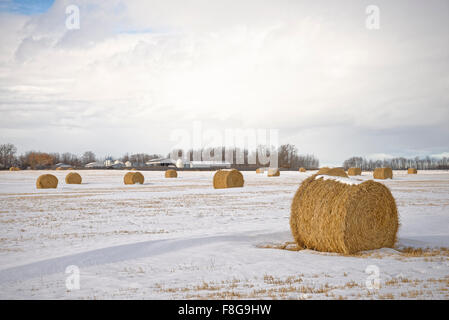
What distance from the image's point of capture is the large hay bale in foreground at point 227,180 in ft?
108

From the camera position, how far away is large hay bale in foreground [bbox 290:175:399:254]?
9.42 meters

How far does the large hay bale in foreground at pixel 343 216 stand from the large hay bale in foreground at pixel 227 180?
2268 centimetres

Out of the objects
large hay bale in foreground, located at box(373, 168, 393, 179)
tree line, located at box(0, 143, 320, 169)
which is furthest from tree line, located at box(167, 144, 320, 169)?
large hay bale in foreground, located at box(373, 168, 393, 179)

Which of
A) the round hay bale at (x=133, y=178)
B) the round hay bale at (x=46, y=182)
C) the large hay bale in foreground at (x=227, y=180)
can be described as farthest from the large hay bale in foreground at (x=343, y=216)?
the round hay bale at (x=133, y=178)

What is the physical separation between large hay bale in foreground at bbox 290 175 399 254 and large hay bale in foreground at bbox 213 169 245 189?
74.4ft

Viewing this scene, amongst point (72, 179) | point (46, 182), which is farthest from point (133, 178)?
point (46, 182)

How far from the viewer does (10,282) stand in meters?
7.07

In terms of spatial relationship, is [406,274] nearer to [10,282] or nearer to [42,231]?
[10,282]

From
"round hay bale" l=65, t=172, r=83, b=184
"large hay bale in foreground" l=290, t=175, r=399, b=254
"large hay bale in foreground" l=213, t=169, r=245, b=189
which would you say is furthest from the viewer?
"round hay bale" l=65, t=172, r=83, b=184

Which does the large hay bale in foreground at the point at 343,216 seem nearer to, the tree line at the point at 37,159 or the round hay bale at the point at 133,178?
the round hay bale at the point at 133,178

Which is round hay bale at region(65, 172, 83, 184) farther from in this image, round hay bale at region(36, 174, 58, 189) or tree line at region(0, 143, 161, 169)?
tree line at region(0, 143, 161, 169)
